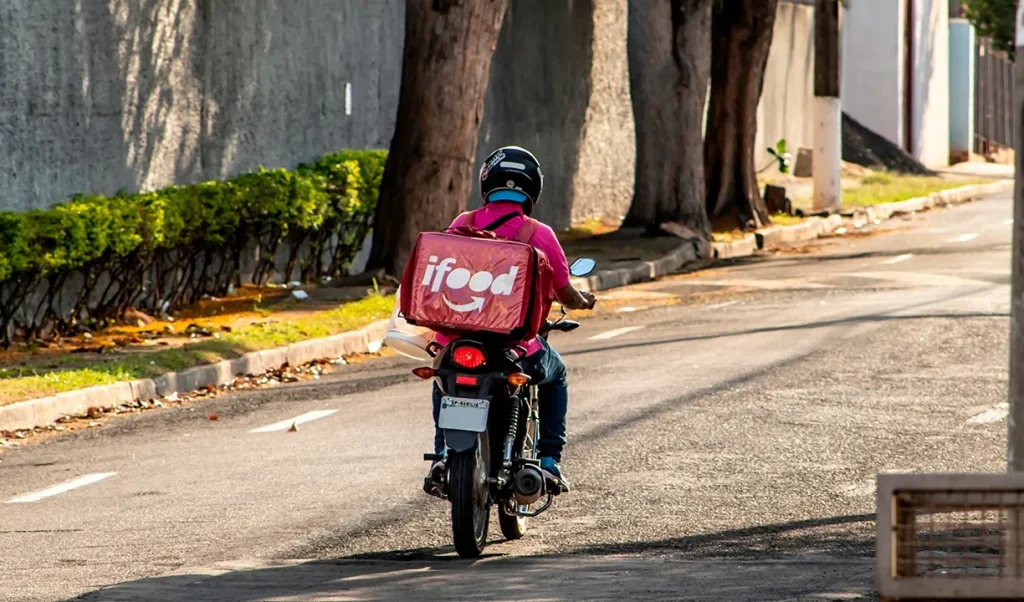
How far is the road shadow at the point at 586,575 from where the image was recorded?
648 cm

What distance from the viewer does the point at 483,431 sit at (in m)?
7.08

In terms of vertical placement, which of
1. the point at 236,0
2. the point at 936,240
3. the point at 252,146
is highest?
the point at 236,0

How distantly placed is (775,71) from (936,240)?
13.4 meters

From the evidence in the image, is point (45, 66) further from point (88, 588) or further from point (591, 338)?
point (88, 588)

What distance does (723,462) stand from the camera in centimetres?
942

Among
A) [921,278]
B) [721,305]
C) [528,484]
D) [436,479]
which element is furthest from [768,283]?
[436,479]

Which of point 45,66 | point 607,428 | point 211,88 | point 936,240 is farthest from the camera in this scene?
point 936,240

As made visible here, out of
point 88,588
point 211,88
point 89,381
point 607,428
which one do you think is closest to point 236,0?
point 211,88

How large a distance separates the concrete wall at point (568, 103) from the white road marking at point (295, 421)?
37.5 ft

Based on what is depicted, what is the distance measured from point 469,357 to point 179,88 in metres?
10.4

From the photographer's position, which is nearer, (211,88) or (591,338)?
(591,338)

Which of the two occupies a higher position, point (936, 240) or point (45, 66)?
point (45, 66)

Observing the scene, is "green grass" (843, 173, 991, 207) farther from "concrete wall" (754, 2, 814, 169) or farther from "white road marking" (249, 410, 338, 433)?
"white road marking" (249, 410, 338, 433)

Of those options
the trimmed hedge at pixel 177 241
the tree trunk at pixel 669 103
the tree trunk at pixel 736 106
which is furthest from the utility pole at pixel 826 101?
the trimmed hedge at pixel 177 241
